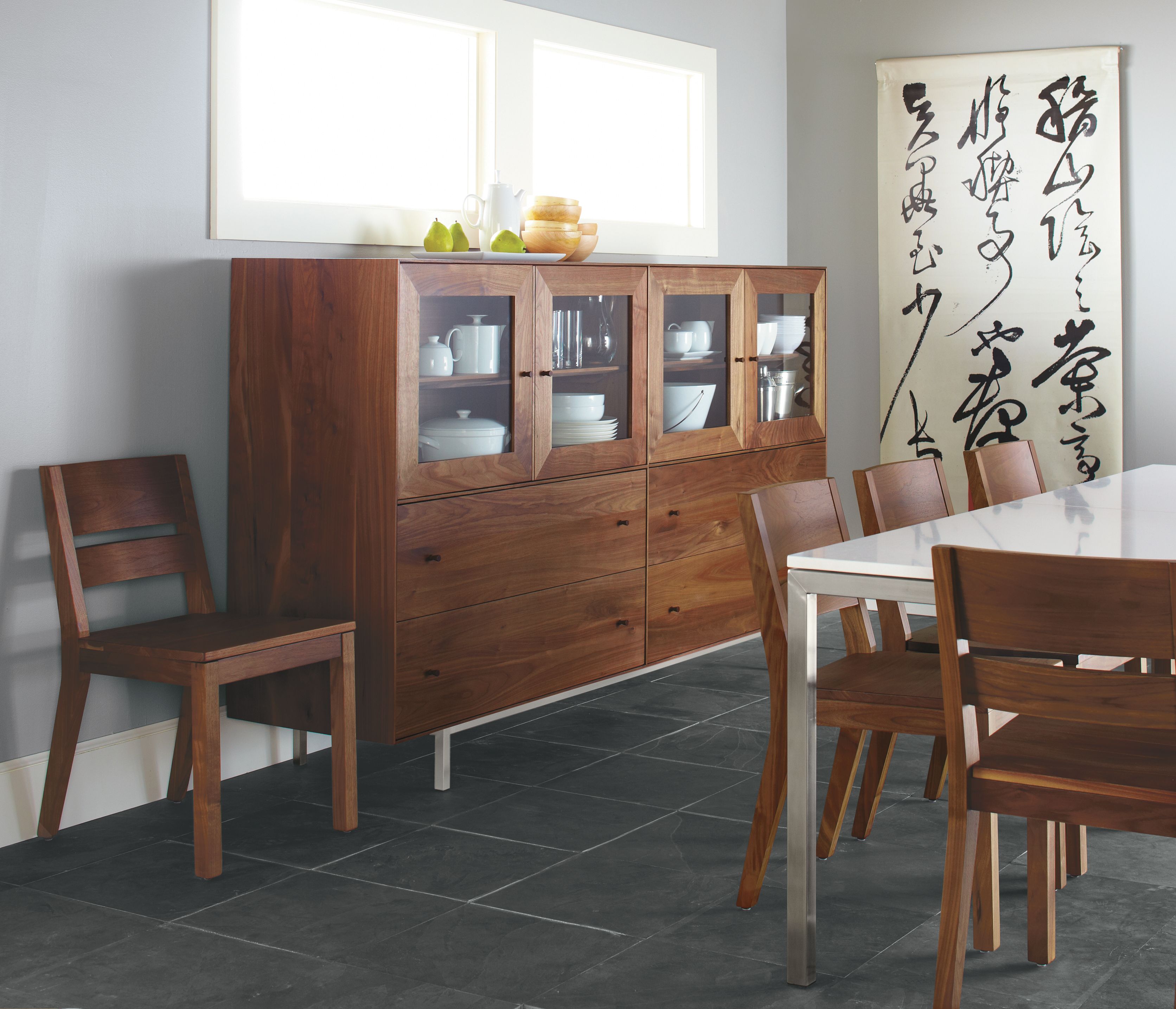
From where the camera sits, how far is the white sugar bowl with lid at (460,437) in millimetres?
3270

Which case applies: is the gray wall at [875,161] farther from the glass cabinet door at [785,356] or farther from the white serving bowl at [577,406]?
the white serving bowl at [577,406]

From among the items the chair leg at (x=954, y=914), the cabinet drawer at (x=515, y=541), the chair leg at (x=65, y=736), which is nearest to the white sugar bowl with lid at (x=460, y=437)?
the cabinet drawer at (x=515, y=541)

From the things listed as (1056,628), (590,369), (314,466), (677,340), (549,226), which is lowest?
(1056,628)

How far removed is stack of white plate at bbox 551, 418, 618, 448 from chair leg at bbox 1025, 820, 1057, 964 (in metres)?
1.72

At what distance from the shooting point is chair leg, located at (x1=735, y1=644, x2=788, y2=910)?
8.45 feet

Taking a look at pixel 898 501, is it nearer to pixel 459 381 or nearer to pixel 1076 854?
pixel 1076 854

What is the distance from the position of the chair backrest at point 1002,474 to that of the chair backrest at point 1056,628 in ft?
4.39

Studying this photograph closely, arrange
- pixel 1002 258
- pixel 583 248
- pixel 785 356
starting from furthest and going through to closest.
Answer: pixel 1002 258 → pixel 785 356 → pixel 583 248

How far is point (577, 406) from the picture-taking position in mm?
3764

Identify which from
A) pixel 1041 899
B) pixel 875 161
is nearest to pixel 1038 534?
pixel 1041 899

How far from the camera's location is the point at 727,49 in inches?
210

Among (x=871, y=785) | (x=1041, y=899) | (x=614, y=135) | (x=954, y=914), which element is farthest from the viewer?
(x=614, y=135)

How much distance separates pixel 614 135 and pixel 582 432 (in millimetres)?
1535

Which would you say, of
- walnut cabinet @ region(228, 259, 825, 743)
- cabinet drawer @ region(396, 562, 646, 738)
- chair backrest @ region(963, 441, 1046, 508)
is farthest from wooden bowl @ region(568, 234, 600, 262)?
chair backrest @ region(963, 441, 1046, 508)
